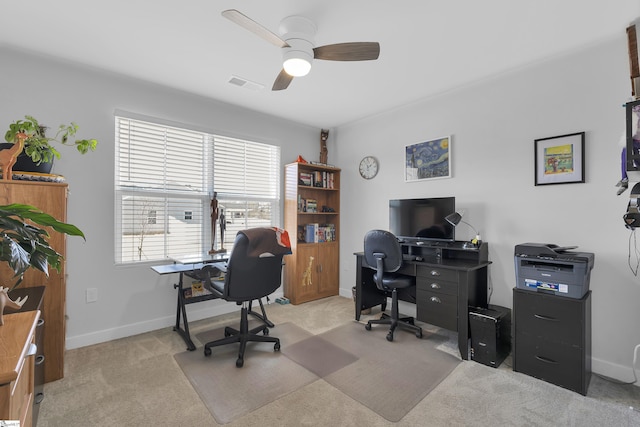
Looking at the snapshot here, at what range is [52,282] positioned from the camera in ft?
6.92

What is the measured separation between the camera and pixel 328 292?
428 cm

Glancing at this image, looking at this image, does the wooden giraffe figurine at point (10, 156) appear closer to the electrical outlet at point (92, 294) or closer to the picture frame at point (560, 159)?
the electrical outlet at point (92, 294)

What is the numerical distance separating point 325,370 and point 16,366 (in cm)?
188

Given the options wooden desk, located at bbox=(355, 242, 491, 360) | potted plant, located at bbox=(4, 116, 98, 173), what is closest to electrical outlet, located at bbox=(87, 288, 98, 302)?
potted plant, located at bbox=(4, 116, 98, 173)

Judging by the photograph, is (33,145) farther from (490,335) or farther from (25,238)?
(490,335)

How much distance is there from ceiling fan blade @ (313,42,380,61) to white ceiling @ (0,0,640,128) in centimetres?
21

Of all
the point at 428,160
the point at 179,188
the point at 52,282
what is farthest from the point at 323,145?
the point at 52,282

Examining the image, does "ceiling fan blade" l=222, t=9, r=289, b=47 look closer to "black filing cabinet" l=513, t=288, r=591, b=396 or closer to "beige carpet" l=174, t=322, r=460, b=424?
"beige carpet" l=174, t=322, r=460, b=424

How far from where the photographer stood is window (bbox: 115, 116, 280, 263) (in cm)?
299

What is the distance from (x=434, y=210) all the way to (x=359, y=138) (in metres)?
1.63

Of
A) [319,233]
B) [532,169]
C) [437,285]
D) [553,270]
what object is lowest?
[437,285]

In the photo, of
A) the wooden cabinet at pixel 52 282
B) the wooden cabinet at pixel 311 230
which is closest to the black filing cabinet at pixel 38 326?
the wooden cabinet at pixel 52 282

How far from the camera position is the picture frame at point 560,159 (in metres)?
2.40

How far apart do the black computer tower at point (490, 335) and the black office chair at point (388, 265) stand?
565 mm
